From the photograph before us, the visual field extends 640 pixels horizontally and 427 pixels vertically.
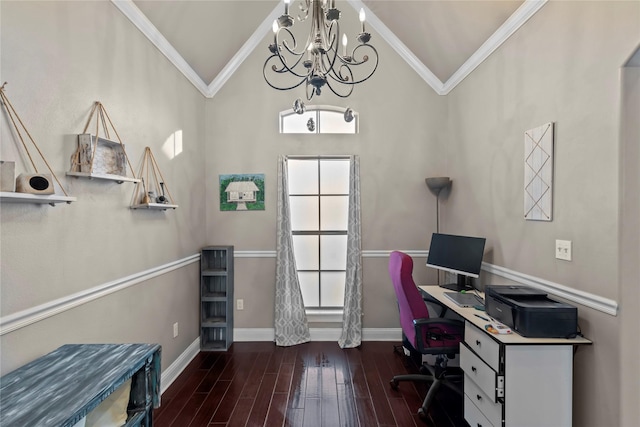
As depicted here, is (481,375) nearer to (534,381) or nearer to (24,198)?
(534,381)

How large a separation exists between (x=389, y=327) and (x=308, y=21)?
142 inches

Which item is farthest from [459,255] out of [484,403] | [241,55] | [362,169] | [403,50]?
[241,55]

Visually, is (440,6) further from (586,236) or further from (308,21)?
(586,236)

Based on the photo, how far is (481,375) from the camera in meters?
1.93

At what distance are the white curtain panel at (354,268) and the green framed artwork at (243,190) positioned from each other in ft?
3.41

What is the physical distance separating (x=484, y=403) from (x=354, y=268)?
1856 mm

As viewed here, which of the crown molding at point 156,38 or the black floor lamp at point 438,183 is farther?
the black floor lamp at point 438,183

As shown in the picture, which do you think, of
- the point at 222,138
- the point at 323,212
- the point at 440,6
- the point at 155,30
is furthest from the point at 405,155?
the point at 155,30

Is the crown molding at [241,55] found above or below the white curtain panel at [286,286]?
above

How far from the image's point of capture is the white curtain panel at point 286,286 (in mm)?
3574

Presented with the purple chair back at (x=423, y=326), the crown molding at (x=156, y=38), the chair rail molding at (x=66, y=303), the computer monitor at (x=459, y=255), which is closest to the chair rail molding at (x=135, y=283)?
the chair rail molding at (x=66, y=303)

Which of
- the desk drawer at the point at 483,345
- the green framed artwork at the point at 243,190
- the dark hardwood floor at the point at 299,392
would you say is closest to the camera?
the desk drawer at the point at 483,345

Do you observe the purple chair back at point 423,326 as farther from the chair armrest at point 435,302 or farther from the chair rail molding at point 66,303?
the chair rail molding at point 66,303

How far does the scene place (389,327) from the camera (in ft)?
12.1
